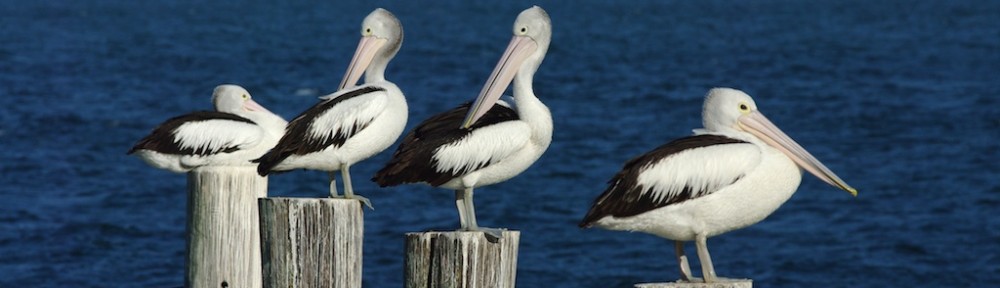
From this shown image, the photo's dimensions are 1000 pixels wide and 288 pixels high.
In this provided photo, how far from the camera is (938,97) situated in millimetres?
30594

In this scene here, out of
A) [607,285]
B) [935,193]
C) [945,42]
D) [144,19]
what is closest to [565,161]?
[935,193]

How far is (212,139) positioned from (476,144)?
2563mm

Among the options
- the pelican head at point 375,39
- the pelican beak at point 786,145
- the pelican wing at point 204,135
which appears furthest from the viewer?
the pelican wing at point 204,135

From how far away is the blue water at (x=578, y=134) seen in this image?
53.5 feet

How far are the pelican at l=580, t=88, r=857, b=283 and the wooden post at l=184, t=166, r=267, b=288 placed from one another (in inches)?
74.3

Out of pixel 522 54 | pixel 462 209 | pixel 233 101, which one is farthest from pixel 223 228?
pixel 233 101

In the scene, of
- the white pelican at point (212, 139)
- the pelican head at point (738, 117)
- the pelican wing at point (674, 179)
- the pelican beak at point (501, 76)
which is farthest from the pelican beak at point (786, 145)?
the white pelican at point (212, 139)

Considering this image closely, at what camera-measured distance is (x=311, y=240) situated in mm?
6887

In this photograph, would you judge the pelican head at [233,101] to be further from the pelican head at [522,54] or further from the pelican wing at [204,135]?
the pelican head at [522,54]

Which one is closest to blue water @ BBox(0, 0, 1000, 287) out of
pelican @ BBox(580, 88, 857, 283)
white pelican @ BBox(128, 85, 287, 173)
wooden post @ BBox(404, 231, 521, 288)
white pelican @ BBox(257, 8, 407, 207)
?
Result: white pelican @ BBox(128, 85, 287, 173)

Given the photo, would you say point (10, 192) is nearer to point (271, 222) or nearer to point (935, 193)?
point (935, 193)

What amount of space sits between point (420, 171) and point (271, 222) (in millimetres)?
695

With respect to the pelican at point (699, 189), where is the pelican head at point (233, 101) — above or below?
above

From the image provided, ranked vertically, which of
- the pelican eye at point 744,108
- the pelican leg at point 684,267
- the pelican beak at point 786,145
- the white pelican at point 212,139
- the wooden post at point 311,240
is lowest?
the pelican leg at point 684,267
